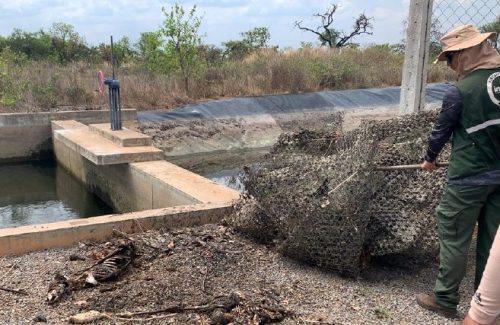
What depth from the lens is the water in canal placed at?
9414 mm

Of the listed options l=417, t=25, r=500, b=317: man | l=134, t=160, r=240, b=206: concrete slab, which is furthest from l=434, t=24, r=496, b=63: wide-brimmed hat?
l=134, t=160, r=240, b=206: concrete slab

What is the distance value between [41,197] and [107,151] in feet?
10.4

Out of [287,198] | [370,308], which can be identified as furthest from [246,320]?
[287,198]

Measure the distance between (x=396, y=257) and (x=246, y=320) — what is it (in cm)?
159

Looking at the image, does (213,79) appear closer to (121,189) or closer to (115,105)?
(115,105)

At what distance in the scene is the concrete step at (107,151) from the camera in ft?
27.2

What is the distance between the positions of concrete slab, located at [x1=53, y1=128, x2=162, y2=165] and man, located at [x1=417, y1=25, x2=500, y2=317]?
5.70 m

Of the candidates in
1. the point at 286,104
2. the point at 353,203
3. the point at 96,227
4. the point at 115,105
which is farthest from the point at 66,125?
the point at 353,203

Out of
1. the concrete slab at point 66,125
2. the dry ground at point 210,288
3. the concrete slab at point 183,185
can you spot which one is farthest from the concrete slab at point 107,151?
the dry ground at point 210,288

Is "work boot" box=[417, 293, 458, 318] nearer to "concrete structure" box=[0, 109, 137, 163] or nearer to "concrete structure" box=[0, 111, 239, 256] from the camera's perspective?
"concrete structure" box=[0, 111, 239, 256]

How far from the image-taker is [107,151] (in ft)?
28.0

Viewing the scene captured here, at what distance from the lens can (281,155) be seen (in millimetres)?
4793

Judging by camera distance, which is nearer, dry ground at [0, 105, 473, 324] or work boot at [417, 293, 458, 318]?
dry ground at [0, 105, 473, 324]

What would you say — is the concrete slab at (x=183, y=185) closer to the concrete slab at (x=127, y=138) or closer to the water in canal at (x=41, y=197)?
the concrete slab at (x=127, y=138)
